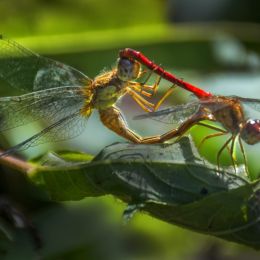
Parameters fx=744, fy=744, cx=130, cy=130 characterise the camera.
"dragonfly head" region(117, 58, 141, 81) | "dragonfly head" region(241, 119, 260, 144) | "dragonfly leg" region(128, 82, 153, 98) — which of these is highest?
"dragonfly head" region(117, 58, 141, 81)

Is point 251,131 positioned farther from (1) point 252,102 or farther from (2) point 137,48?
(2) point 137,48

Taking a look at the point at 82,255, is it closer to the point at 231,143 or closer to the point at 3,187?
the point at 3,187

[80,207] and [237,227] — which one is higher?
[237,227]

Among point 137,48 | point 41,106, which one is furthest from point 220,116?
point 137,48

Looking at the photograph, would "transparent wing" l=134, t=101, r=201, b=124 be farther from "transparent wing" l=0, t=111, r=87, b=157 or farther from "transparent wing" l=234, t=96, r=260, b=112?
"transparent wing" l=0, t=111, r=87, b=157

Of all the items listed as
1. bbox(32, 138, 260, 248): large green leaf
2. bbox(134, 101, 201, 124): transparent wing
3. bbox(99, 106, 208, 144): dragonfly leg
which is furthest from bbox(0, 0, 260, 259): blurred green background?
bbox(32, 138, 260, 248): large green leaf

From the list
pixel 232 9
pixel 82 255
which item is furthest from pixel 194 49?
pixel 82 255
